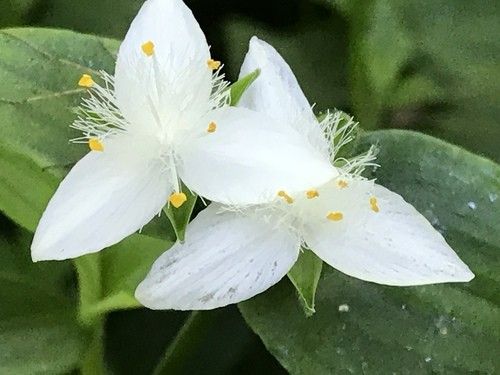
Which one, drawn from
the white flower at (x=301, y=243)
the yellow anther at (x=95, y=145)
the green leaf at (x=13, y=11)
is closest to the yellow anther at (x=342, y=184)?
the white flower at (x=301, y=243)

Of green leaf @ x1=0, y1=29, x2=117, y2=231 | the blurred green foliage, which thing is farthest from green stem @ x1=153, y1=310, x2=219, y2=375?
green leaf @ x1=0, y1=29, x2=117, y2=231

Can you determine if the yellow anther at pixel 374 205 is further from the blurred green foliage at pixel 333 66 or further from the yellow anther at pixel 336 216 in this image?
the blurred green foliage at pixel 333 66

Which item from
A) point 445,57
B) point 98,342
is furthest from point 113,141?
point 445,57

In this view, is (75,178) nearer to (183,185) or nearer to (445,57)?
(183,185)

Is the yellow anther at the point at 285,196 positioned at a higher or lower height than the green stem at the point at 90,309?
higher

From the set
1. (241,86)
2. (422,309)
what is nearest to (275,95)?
(241,86)

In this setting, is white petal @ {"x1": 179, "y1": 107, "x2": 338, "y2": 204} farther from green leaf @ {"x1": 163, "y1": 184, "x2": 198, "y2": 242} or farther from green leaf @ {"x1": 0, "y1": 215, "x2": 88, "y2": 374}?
green leaf @ {"x1": 0, "y1": 215, "x2": 88, "y2": 374}
